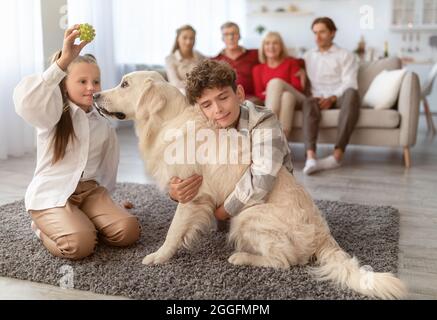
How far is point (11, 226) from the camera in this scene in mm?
2162

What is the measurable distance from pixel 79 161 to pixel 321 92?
2718mm

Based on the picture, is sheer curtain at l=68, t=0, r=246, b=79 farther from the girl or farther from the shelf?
the shelf

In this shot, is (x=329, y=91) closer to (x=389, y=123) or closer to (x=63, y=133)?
(x=389, y=123)

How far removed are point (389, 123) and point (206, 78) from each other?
8.17 feet

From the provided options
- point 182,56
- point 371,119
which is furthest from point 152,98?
point 182,56

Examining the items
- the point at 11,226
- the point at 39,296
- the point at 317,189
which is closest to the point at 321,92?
the point at 317,189

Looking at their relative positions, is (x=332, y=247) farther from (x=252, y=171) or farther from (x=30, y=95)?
(x=30, y=95)

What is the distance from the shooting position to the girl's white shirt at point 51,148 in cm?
174

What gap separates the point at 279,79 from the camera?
3.87 metres

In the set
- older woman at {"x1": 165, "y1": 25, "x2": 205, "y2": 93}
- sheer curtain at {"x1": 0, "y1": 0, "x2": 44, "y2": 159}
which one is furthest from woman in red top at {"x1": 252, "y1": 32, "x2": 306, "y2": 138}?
sheer curtain at {"x1": 0, "y1": 0, "x2": 44, "y2": 159}

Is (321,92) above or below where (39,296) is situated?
above

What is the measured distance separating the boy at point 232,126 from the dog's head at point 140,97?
9 cm

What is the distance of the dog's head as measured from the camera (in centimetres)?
172

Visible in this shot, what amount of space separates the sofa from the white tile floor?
0.21m
